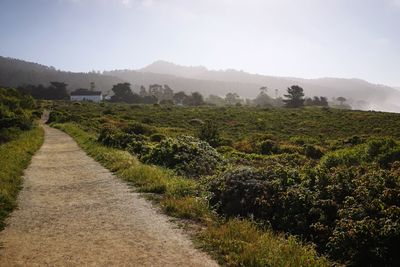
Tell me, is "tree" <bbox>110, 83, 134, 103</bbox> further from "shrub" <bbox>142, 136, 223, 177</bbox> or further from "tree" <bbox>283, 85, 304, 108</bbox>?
"shrub" <bbox>142, 136, 223, 177</bbox>

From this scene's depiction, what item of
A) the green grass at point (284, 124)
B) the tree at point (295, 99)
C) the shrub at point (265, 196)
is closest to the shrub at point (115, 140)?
the shrub at point (265, 196)

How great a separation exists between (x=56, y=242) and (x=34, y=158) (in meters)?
12.1

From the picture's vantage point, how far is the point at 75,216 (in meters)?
8.88

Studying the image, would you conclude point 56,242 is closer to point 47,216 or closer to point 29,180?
point 47,216

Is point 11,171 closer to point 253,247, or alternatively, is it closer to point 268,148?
point 253,247

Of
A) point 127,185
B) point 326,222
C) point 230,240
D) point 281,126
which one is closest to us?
point 230,240

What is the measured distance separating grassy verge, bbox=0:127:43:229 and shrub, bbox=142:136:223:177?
5.10 metres

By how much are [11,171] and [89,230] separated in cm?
690

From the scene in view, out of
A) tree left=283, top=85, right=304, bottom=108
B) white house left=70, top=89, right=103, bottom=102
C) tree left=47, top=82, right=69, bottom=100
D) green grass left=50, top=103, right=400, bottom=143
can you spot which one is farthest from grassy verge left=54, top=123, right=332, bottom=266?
white house left=70, top=89, right=103, bottom=102

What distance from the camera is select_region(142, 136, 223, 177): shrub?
14.9 metres

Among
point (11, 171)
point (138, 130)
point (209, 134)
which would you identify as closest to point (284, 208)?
point (11, 171)

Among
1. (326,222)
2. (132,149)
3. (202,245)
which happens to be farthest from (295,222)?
(132,149)

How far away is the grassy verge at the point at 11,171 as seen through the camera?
372 inches

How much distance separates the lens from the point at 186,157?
15742 millimetres
